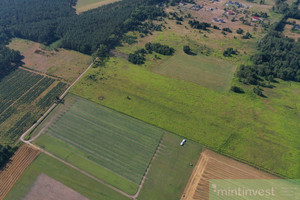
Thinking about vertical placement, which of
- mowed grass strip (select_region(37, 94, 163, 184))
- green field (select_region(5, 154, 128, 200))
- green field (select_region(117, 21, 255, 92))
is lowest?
green field (select_region(5, 154, 128, 200))

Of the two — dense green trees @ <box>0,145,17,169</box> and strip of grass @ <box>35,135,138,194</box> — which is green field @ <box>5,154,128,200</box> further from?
dense green trees @ <box>0,145,17,169</box>

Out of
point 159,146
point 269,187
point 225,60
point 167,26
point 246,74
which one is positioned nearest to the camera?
point 269,187

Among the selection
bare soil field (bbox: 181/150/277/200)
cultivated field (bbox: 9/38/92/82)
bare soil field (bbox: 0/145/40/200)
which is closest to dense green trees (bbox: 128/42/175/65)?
cultivated field (bbox: 9/38/92/82)

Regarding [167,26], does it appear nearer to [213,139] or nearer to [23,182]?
[213,139]

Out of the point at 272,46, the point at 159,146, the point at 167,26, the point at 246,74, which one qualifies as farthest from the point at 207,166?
the point at 167,26

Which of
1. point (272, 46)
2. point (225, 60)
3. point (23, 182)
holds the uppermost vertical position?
point (272, 46)

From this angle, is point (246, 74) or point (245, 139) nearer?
point (245, 139)

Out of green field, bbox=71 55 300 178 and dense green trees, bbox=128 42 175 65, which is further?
dense green trees, bbox=128 42 175 65

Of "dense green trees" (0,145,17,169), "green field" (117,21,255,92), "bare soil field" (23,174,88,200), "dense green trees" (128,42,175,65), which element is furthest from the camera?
"dense green trees" (128,42,175,65)
